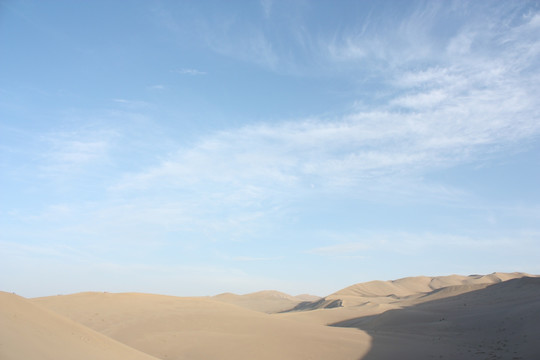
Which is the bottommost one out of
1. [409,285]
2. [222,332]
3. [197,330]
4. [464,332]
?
[464,332]

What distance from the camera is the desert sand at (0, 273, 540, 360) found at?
1054 cm

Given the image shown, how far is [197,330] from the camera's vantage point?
2041 centimetres

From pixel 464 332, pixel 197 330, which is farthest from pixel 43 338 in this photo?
pixel 464 332

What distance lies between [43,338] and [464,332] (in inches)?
812

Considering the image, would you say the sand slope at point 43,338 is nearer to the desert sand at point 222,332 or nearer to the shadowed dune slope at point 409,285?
the desert sand at point 222,332

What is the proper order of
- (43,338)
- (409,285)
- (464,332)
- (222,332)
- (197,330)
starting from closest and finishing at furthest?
(43,338), (222,332), (197,330), (464,332), (409,285)

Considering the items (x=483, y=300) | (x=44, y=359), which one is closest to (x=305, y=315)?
(x=483, y=300)

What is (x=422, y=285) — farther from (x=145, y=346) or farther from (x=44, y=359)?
(x=44, y=359)

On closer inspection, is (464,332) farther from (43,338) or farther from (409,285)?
(409,285)

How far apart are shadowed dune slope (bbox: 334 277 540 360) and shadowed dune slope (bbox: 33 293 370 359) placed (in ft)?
5.43

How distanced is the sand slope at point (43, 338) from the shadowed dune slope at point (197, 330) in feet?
16.9

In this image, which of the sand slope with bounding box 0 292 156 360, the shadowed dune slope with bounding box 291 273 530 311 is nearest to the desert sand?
the sand slope with bounding box 0 292 156 360

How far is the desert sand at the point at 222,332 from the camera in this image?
10539 mm

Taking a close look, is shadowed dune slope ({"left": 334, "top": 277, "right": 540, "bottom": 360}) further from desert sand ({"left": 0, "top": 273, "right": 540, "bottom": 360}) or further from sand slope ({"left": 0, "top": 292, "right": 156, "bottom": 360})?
sand slope ({"left": 0, "top": 292, "right": 156, "bottom": 360})
